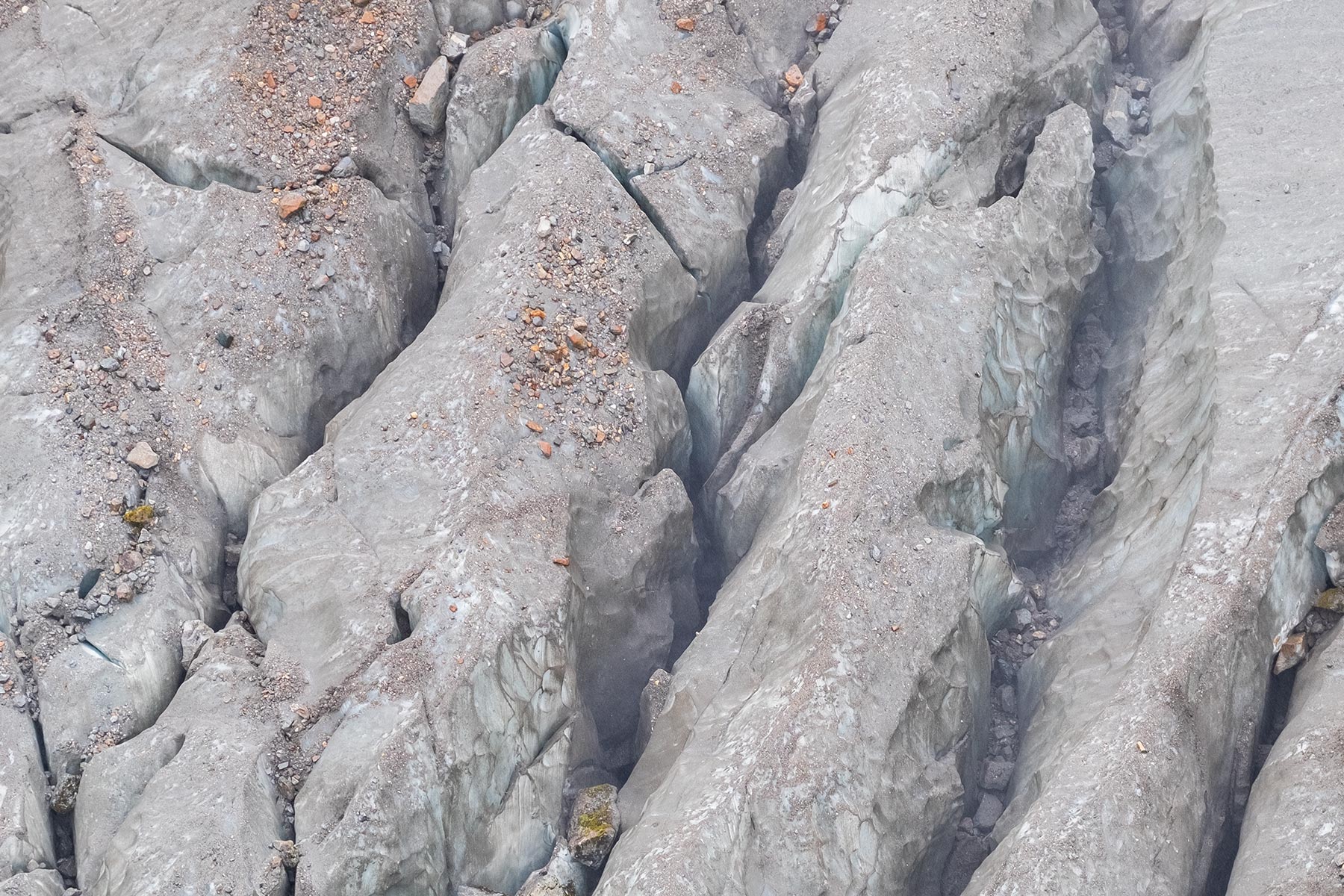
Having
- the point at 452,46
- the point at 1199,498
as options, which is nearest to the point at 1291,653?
the point at 1199,498

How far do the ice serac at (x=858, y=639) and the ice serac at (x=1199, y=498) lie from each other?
64 centimetres

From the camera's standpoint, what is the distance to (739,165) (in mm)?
10328

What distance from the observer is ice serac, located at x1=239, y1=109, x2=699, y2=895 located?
24.8ft

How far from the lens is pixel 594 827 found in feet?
25.4

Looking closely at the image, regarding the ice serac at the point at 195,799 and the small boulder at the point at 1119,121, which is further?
the small boulder at the point at 1119,121

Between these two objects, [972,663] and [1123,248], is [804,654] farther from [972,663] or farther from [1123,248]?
[1123,248]

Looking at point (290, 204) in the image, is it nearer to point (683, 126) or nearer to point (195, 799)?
point (683, 126)

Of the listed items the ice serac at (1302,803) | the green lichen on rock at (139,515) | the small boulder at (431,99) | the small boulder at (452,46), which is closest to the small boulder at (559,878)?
the green lichen on rock at (139,515)

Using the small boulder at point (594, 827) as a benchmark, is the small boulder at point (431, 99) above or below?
above

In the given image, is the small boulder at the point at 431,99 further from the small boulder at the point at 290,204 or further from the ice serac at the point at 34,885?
the ice serac at the point at 34,885

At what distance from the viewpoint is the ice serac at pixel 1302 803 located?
21.3ft

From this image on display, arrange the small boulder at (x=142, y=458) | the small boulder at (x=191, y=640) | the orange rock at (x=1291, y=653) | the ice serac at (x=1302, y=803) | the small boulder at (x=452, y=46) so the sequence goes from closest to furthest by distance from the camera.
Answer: the ice serac at (x=1302, y=803) → the orange rock at (x=1291, y=653) → the small boulder at (x=191, y=640) → the small boulder at (x=142, y=458) → the small boulder at (x=452, y=46)

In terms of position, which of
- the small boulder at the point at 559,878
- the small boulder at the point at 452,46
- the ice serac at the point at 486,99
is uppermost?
the small boulder at the point at 452,46

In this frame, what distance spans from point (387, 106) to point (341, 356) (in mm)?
2214
